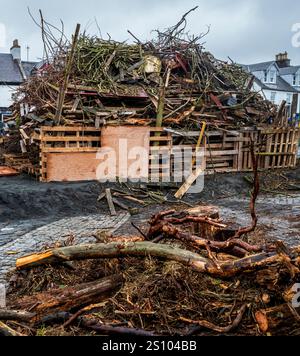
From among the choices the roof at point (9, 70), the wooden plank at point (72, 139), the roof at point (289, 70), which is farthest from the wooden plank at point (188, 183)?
the roof at point (289, 70)

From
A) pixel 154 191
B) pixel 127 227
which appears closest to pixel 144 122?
pixel 154 191

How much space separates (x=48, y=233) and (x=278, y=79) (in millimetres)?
41134

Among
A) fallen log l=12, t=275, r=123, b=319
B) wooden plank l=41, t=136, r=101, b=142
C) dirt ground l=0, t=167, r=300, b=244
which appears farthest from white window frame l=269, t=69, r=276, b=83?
fallen log l=12, t=275, r=123, b=319

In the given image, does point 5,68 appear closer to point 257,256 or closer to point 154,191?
point 154,191

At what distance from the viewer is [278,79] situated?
43.3 meters

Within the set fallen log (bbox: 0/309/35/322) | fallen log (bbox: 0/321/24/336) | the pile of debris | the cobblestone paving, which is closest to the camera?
fallen log (bbox: 0/321/24/336)

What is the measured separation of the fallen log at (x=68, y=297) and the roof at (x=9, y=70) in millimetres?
30357

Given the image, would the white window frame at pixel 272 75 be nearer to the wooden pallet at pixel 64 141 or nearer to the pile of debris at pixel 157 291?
the wooden pallet at pixel 64 141

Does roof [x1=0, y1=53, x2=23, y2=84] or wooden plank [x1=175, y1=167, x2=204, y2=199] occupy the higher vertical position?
roof [x1=0, y1=53, x2=23, y2=84]

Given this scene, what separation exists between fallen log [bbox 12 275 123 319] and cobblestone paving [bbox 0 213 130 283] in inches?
48.7

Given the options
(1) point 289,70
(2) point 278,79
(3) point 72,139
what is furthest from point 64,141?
(1) point 289,70

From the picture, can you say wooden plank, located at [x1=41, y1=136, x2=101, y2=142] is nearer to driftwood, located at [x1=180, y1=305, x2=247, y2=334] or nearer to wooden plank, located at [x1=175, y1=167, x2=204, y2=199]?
wooden plank, located at [x1=175, y1=167, x2=204, y2=199]

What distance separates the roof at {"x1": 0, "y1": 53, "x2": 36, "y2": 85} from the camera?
105 ft
